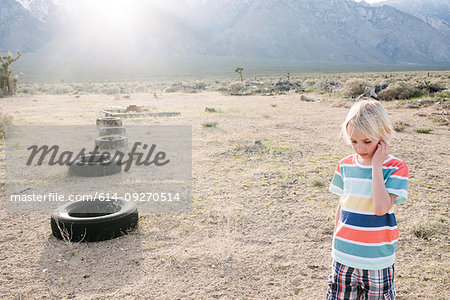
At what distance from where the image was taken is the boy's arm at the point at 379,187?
217 cm

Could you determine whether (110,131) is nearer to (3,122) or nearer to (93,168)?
(3,122)

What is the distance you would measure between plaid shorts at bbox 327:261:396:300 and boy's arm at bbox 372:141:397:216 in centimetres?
45

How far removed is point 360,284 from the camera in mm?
2361

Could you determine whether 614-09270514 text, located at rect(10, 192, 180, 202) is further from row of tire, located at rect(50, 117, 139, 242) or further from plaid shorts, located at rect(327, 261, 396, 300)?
plaid shorts, located at rect(327, 261, 396, 300)

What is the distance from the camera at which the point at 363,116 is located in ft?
7.30

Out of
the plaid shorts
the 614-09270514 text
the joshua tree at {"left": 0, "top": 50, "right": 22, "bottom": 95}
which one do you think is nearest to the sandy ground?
the 614-09270514 text

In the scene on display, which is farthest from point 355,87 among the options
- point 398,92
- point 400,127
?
point 400,127

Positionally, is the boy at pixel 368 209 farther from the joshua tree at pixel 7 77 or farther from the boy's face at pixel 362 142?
the joshua tree at pixel 7 77

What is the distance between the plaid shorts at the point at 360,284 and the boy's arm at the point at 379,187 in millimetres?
448

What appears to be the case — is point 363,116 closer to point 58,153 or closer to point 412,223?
point 412,223

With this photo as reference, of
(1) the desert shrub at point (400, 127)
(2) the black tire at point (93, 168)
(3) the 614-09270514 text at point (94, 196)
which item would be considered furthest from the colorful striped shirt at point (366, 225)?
(1) the desert shrub at point (400, 127)

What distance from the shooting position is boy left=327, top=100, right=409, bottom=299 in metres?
2.19

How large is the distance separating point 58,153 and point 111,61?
141 m

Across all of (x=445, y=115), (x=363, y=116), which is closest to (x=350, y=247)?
(x=363, y=116)
